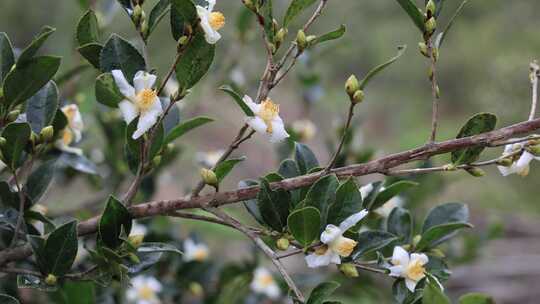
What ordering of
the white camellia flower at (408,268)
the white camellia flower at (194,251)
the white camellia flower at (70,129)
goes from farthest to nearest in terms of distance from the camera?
the white camellia flower at (194,251)
the white camellia flower at (70,129)
the white camellia flower at (408,268)

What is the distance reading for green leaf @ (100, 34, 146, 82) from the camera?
0.52 m

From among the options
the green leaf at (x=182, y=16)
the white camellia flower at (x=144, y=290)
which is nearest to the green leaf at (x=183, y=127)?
the green leaf at (x=182, y=16)

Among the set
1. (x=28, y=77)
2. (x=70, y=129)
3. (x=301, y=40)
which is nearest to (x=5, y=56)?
(x=28, y=77)

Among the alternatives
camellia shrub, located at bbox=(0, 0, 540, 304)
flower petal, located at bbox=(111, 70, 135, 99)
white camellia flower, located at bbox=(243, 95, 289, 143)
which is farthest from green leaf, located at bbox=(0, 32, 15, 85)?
white camellia flower, located at bbox=(243, 95, 289, 143)

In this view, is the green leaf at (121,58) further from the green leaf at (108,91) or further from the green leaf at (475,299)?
the green leaf at (475,299)

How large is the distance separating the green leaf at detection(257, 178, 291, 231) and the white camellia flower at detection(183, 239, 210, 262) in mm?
509

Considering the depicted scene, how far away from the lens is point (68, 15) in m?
2.17

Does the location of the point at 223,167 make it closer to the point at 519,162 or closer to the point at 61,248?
the point at 61,248

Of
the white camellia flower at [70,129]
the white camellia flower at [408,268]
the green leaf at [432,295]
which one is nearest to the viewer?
the green leaf at [432,295]

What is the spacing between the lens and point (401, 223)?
69 cm

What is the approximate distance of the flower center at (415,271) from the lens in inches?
21.9

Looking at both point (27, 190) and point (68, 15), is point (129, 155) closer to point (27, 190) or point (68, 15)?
point (27, 190)

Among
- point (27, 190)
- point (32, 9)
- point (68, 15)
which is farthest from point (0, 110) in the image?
point (32, 9)

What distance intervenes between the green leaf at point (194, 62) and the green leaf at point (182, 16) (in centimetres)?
1
